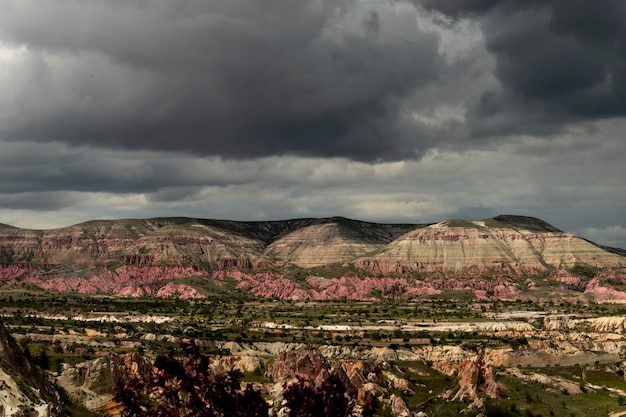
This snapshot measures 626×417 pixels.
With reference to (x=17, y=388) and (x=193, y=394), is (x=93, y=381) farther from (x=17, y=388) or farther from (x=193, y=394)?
(x=193, y=394)

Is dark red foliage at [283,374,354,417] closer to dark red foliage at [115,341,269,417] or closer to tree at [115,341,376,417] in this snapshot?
tree at [115,341,376,417]

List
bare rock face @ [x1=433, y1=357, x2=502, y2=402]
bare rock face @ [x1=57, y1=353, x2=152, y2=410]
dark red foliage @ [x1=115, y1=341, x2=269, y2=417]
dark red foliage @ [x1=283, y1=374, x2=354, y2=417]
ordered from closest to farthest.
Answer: dark red foliage @ [x1=115, y1=341, x2=269, y2=417] → dark red foliage @ [x1=283, y1=374, x2=354, y2=417] → bare rock face @ [x1=57, y1=353, x2=152, y2=410] → bare rock face @ [x1=433, y1=357, x2=502, y2=402]

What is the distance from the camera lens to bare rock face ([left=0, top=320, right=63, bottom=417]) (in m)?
25.2

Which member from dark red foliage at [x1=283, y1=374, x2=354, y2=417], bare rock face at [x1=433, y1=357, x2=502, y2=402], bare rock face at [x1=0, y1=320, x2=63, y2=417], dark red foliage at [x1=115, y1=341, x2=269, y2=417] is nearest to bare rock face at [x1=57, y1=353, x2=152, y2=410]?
bare rock face at [x1=0, y1=320, x2=63, y2=417]

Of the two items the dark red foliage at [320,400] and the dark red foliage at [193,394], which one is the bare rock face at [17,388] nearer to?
the dark red foliage at [193,394]

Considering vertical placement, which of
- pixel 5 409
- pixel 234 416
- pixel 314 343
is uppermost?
pixel 234 416

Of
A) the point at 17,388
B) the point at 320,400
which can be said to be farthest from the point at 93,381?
the point at 320,400

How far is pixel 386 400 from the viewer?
223ft

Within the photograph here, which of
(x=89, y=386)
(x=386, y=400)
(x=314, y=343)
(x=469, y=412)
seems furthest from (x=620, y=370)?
(x=89, y=386)

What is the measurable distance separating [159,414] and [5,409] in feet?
38.9

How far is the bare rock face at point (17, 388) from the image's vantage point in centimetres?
2525

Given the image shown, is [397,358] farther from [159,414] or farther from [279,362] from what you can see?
[159,414]

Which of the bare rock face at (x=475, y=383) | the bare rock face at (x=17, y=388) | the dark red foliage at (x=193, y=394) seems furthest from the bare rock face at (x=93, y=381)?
the bare rock face at (x=475, y=383)

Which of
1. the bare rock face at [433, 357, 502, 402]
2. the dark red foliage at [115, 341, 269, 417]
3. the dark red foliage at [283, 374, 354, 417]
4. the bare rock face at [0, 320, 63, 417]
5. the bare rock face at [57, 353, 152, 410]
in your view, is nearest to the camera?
the dark red foliage at [115, 341, 269, 417]
